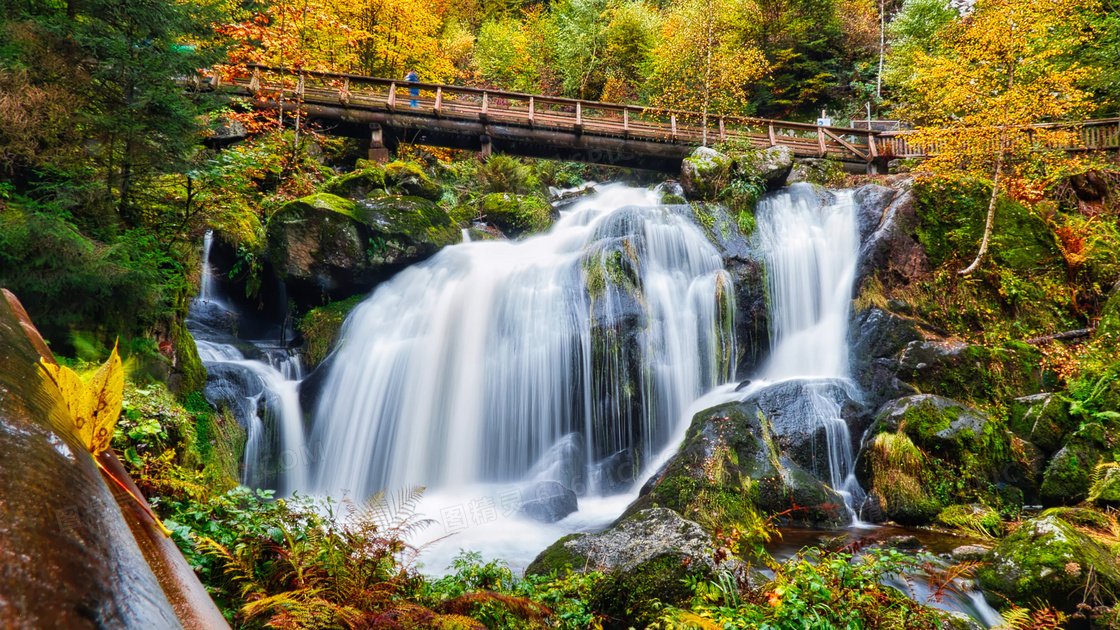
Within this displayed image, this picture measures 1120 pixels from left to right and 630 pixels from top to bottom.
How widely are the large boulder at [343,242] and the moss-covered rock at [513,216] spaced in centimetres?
310

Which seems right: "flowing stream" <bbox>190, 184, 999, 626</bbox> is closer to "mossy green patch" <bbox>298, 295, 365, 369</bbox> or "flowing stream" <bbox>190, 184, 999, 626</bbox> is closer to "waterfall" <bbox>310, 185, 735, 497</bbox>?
"waterfall" <bbox>310, 185, 735, 497</bbox>

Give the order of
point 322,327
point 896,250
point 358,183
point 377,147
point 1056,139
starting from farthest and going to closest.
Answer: point 377,147
point 358,183
point 896,250
point 322,327
point 1056,139

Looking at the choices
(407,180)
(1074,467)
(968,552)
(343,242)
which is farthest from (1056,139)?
(343,242)

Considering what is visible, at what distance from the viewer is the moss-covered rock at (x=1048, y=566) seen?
4105 mm

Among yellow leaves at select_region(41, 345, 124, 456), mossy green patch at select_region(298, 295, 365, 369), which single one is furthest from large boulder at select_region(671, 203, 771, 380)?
yellow leaves at select_region(41, 345, 124, 456)

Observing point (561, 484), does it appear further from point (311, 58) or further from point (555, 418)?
point (311, 58)

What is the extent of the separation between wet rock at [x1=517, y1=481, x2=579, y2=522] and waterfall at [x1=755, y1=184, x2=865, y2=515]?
485 cm

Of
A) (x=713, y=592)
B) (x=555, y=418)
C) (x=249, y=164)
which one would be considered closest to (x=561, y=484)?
(x=555, y=418)

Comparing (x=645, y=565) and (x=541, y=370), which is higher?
(x=541, y=370)

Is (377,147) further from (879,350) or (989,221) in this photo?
(989,221)

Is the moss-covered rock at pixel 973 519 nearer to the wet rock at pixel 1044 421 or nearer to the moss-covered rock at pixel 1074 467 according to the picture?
the moss-covered rock at pixel 1074 467

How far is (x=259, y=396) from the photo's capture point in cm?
866

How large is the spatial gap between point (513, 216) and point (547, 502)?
30.4 ft

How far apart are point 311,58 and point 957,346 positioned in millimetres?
17686
